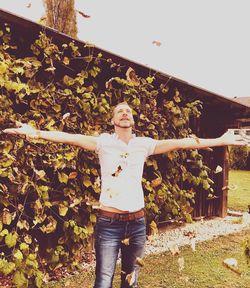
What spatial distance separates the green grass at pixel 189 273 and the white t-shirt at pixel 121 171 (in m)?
2.12

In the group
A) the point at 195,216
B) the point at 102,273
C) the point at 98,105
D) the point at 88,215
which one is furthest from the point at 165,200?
the point at 102,273

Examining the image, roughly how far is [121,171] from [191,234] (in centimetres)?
380

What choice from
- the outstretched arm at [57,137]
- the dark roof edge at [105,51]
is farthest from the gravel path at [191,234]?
the outstretched arm at [57,137]

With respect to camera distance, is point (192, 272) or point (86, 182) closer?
point (86, 182)

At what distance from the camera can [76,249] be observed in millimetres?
5512

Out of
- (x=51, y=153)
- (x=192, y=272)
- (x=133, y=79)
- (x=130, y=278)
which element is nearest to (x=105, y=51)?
(x=133, y=79)

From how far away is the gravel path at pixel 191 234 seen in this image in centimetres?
732

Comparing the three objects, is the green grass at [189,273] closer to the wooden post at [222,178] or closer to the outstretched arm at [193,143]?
the outstretched arm at [193,143]

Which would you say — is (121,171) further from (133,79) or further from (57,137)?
(133,79)

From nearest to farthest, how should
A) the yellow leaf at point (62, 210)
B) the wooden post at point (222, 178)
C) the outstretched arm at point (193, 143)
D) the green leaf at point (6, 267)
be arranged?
the outstretched arm at point (193, 143)
the green leaf at point (6, 267)
the yellow leaf at point (62, 210)
the wooden post at point (222, 178)

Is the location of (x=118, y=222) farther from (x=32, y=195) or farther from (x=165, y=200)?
(x=165, y=200)

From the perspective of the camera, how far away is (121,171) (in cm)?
332

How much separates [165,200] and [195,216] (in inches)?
113

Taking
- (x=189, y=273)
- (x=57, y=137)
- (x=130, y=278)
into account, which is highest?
(x=57, y=137)
